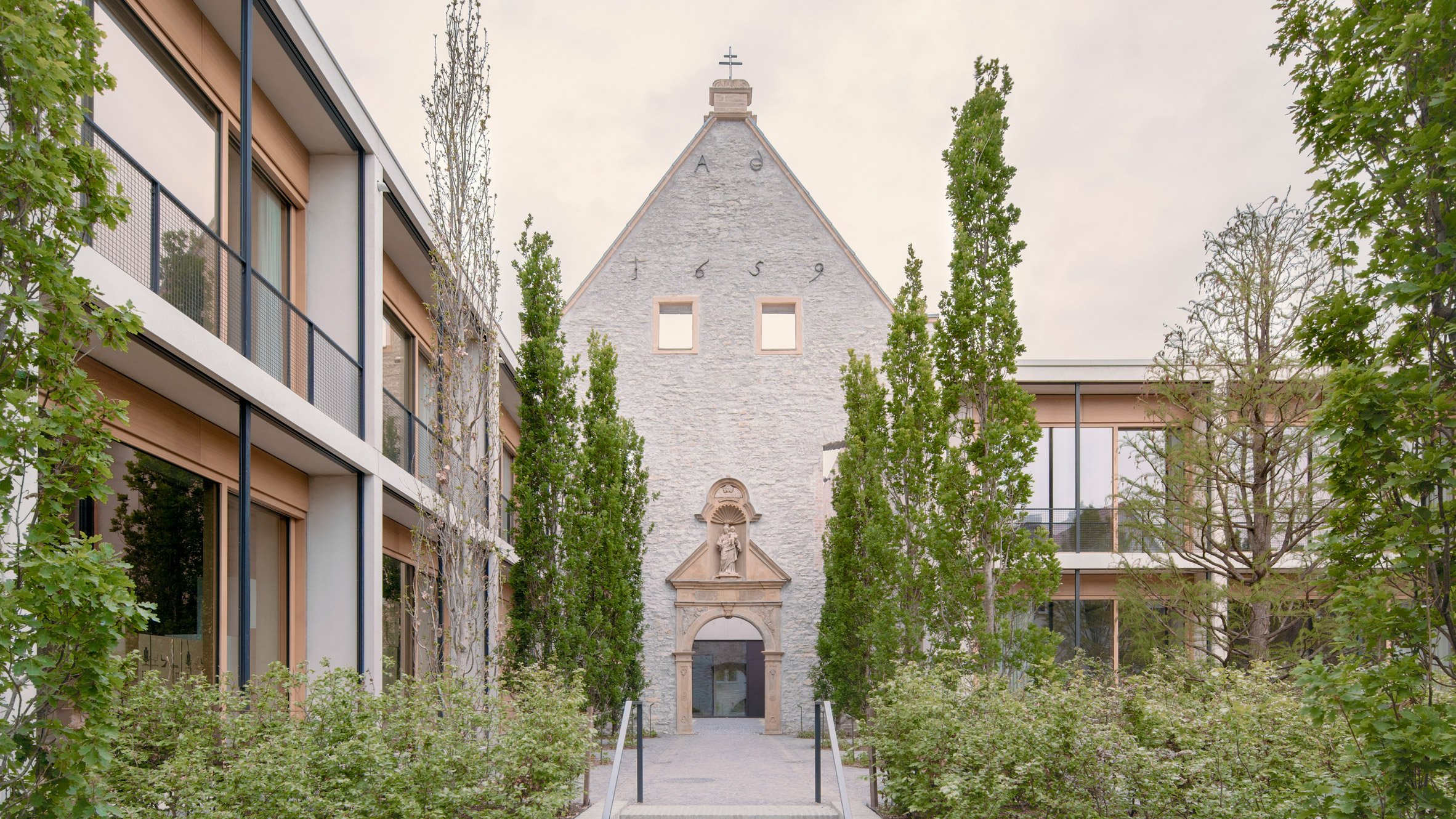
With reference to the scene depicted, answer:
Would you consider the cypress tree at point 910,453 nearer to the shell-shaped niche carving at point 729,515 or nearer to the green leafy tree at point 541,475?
the green leafy tree at point 541,475

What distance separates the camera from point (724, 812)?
9914mm

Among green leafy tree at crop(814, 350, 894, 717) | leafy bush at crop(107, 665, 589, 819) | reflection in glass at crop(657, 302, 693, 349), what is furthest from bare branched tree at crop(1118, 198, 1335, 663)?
leafy bush at crop(107, 665, 589, 819)

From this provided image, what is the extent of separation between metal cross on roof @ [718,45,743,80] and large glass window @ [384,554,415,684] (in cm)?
1238

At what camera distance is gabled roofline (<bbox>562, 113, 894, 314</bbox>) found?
2136 centimetres

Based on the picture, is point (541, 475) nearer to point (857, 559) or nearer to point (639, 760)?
point (639, 760)

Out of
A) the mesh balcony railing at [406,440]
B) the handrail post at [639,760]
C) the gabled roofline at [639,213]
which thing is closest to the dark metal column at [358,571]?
the mesh balcony railing at [406,440]

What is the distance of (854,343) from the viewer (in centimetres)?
2131

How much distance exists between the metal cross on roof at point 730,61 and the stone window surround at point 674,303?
4.74 metres

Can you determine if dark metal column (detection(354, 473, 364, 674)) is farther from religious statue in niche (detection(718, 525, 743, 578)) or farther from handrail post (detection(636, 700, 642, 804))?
religious statue in niche (detection(718, 525, 743, 578))

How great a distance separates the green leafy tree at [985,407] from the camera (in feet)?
38.1

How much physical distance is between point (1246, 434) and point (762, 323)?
31.2 feet

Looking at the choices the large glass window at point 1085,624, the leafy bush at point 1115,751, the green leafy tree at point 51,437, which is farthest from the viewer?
the large glass window at point 1085,624

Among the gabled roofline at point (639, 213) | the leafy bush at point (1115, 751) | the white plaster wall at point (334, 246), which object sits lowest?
the leafy bush at point (1115, 751)

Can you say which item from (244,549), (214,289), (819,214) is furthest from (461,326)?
(819,214)
